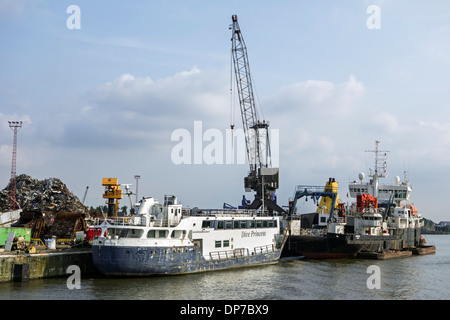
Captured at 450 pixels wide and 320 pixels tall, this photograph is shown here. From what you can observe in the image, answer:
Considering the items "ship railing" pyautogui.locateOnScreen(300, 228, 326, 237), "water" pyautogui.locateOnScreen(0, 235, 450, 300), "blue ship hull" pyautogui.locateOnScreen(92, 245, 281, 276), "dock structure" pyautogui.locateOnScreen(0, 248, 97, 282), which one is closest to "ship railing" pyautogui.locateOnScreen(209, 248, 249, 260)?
"water" pyautogui.locateOnScreen(0, 235, 450, 300)

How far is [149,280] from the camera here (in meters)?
41.2

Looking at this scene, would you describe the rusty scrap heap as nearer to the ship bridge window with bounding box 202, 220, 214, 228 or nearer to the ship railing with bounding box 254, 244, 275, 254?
A: the ship bridge window with bounding box 202, 220, 214, 228

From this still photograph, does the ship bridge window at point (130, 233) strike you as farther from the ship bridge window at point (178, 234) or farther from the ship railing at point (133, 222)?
the ship bridge window at point (178, 234)

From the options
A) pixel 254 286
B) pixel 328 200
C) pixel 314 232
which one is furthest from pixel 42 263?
pixel 328 200

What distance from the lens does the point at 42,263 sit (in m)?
42.1

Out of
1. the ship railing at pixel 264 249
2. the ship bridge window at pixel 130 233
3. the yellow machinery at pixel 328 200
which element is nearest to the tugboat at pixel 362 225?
the yellow machinery at pixel 328 200

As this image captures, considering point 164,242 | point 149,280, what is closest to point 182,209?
point 164,242

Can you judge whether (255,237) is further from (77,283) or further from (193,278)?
(77,283)

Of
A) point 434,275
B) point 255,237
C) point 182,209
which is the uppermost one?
point 182,209

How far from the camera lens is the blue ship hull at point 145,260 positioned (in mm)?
41188

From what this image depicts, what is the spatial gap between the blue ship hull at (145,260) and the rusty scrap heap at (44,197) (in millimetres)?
35264

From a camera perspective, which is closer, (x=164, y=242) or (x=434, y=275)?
(x=164, y=242)
